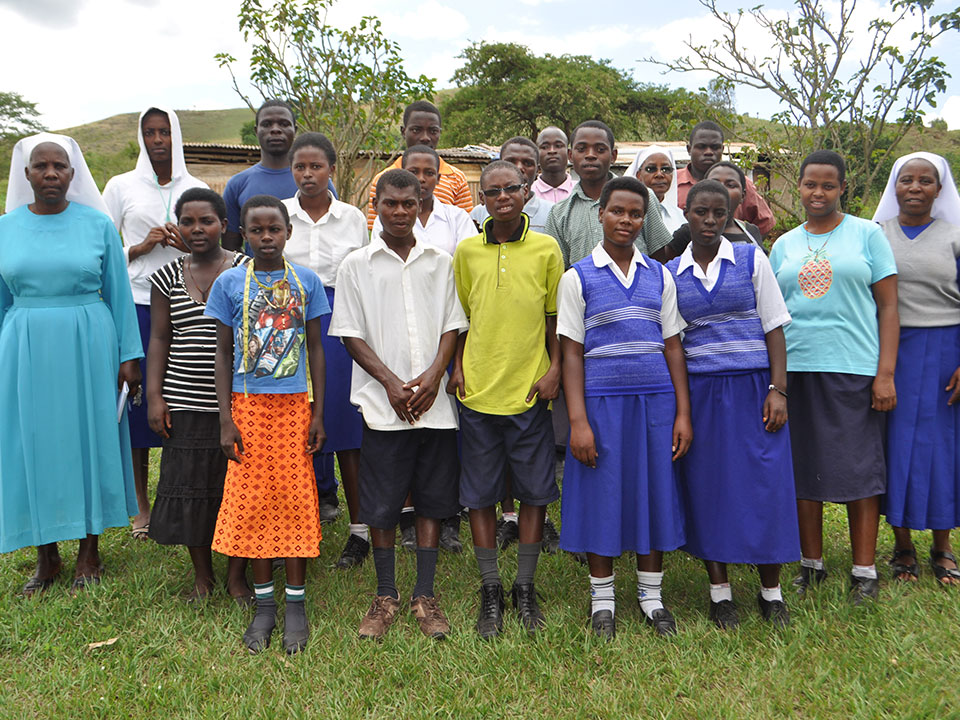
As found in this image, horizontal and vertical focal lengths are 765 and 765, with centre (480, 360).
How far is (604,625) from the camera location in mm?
3268

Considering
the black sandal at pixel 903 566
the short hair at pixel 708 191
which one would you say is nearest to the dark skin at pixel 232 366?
the short hair at pixel 708 191

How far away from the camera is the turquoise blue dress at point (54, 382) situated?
3.64m

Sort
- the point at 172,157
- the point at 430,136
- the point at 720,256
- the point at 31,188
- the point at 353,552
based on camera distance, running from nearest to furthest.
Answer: the point at 720,256
the point at 31,188
the point at 353,552
the point at 172,157
the point at 430,136

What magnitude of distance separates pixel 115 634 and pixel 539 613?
73.2 inches

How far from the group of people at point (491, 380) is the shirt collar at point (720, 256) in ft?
0.11

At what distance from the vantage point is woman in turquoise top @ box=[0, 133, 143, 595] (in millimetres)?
3643

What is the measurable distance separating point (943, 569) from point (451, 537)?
2547 mm

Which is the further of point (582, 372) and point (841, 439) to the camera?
point (841, 439)

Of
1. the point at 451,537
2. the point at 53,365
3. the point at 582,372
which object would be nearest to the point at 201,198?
the point at 53,365

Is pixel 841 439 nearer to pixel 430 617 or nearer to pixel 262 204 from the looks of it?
pixel 430 617

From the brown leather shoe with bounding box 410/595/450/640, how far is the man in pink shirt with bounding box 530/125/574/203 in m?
2.61

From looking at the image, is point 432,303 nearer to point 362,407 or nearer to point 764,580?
point 362,407

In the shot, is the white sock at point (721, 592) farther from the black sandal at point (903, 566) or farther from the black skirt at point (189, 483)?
the black skirt at point (189, 483)

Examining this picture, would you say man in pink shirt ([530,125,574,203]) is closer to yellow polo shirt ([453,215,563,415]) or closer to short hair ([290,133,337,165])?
short hair ([290,133,337,165])
